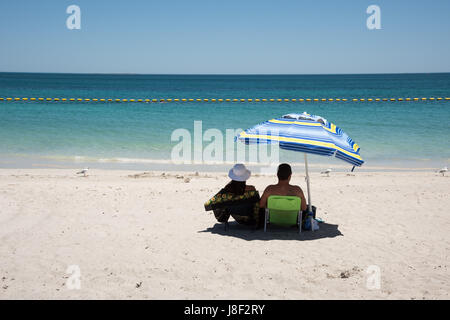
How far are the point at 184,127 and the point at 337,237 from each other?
13.4 metres

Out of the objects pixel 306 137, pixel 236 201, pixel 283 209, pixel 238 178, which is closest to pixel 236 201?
pixel 236 201

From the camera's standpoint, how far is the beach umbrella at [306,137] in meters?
4.66

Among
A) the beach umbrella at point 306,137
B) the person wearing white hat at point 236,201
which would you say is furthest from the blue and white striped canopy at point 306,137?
the person wearing white hat at point 236,201

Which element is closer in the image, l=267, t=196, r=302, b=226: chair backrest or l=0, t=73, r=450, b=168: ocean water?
l=267, t=196, r=302, b=226: chair backrest

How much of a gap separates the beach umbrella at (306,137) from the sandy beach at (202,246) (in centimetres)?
113

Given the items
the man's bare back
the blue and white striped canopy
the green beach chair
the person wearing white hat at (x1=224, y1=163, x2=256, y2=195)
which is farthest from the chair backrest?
the blue and white striped canopy

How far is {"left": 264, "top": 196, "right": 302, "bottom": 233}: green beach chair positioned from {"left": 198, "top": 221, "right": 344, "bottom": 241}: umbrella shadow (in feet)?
0.41

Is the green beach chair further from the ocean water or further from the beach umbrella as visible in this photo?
the ocean water

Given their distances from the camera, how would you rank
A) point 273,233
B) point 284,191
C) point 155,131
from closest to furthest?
point 284,191, point 273,233, point 155,131

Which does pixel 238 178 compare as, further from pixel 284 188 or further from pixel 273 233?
pixel 273 233

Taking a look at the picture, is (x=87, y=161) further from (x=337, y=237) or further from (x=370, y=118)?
(x=370, y=118)

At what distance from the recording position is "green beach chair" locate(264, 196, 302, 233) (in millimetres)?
5035

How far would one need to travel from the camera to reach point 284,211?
16.8ft
